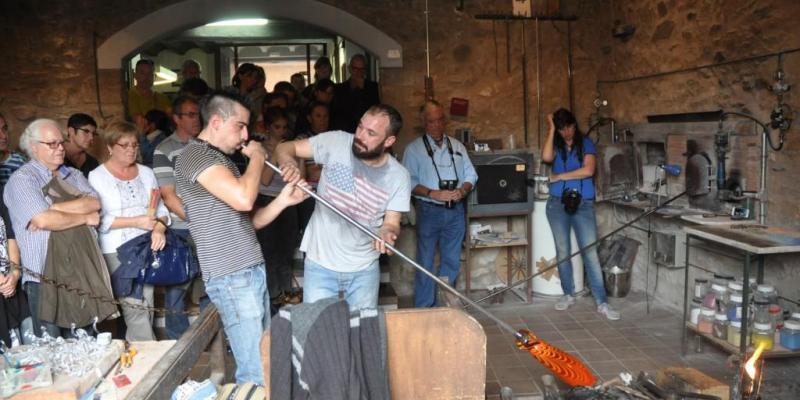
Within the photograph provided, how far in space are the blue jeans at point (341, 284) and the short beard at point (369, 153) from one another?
1.64ft

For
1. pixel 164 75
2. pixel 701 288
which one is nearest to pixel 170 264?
pixel 701 288

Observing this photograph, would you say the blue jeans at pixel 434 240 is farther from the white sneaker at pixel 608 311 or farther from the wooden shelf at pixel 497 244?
the white sneaker at pixel 608 311

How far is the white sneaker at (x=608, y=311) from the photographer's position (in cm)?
528

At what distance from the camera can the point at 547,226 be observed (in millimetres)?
5797

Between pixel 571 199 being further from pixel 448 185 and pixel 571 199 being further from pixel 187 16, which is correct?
pixel 187 16

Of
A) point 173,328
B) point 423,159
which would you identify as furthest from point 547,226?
point 173,328

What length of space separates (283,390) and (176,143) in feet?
8.24

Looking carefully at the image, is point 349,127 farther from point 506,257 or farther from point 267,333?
point 267,333

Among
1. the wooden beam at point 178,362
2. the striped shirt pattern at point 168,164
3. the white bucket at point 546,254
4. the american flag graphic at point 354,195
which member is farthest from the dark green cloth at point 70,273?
the white bucket at point 546,254

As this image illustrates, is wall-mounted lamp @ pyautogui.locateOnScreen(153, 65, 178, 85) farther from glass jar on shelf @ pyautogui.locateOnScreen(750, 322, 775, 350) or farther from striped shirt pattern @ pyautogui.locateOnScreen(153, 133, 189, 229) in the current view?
glass jar on shelf @ pyautogui.locateOnScreen(750, 322, 775, 350)

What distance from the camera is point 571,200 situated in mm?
5422

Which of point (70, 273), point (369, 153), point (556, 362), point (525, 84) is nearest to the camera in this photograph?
point (556, 362)

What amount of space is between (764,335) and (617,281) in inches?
77.8

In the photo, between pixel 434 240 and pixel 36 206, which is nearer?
pixel 36 206
